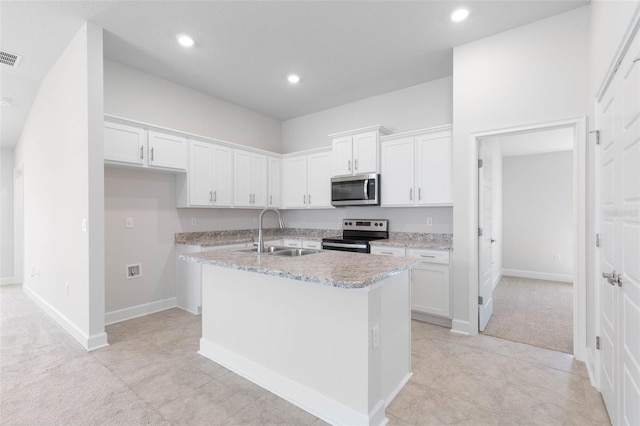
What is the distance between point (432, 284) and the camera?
3367mm

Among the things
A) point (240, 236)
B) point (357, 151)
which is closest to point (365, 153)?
point (357, 151)

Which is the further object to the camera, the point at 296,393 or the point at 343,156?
the point at 343,156

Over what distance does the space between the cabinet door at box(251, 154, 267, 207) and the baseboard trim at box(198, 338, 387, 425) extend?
2614 millimetres

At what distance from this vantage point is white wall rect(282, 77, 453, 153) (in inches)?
155

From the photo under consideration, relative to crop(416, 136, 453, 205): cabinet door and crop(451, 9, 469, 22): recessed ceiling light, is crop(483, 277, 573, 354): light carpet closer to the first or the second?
crop(416, 136, 453, 205): cabinet door

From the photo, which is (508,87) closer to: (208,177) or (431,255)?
(431,255)

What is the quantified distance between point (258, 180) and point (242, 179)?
0.32 metres

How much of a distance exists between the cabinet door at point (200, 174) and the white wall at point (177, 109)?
0.43 m

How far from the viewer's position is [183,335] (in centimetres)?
305

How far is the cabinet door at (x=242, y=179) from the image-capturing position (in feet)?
14.6

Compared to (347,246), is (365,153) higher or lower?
higher

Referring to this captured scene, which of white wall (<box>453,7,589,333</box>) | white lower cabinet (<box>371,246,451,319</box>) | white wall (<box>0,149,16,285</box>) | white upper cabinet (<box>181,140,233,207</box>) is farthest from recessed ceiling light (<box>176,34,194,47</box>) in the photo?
white wall (<box>0,149,16,285</box>)

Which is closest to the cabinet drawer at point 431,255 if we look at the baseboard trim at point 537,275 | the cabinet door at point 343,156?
the cabinet door at point 343,156

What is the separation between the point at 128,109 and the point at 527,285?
21.6 feet
